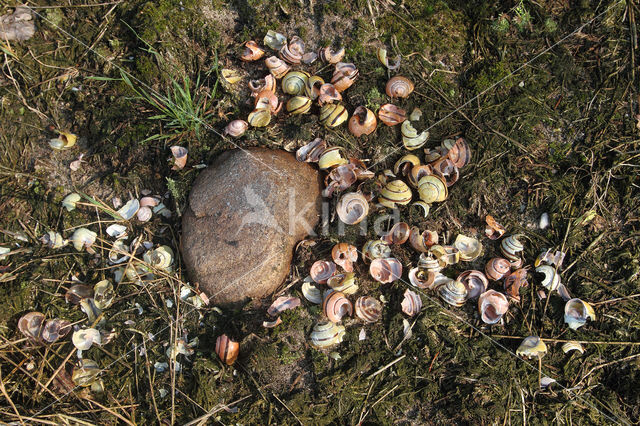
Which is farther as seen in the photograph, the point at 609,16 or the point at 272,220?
the point at 609,16

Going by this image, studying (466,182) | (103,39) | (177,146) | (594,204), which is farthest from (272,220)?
(594,204)

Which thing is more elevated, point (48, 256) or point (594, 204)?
point (594, 204)

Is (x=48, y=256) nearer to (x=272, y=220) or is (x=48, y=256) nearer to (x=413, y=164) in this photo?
(x=272, y=220)

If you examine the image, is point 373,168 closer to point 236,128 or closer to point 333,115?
point 333,115

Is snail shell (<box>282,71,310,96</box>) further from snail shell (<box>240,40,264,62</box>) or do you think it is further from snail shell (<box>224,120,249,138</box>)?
snail shell (<box>224,120,249,138</box>)

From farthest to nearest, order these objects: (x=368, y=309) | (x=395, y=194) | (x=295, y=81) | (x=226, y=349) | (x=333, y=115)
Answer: (x=295, y=81) → (x=333, y=115) → (x=395, y=194) → (x=368, y=309) → (x=226, y=349)

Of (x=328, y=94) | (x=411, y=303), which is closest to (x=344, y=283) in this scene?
(x=411, y=303)

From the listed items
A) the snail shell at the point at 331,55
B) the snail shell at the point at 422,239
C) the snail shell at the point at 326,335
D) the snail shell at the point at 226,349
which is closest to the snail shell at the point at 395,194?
the snail shell at the point at 422,239
